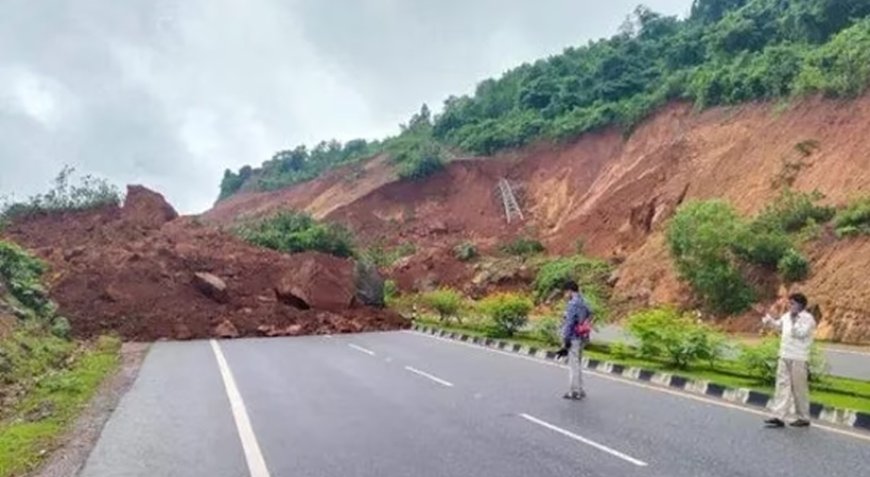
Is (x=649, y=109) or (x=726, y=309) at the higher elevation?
(x=649, y=109)

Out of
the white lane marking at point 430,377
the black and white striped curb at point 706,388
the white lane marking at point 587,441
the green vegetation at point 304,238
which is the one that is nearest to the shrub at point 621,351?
the black and white striped curb at point 706,388

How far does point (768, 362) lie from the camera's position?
13.9 metres

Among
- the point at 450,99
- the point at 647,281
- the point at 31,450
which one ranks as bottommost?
the point at 31,450

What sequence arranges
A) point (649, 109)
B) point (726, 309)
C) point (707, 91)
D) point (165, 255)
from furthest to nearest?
point (649, 109) < point (707, 91) < point (165, 255) < point (726, 309)

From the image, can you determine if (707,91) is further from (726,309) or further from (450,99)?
(450,99)

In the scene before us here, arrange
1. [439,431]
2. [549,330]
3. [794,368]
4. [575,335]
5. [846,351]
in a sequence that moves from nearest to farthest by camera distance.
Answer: [439,431]
[794,368]
[575,335]
[846,351]
[549,330]

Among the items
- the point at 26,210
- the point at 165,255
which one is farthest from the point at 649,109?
the point at 26,210

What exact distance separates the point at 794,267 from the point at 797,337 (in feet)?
63.0

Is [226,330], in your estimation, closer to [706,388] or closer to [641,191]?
[706,388]

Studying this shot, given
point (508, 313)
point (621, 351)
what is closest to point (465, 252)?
point (508, 313)

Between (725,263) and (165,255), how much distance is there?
22.0 m

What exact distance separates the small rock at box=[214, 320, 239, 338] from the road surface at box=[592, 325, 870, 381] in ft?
40.9

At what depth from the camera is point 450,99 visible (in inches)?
3359

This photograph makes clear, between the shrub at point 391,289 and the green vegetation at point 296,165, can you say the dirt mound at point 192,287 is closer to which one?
the shrub at point 391,289
